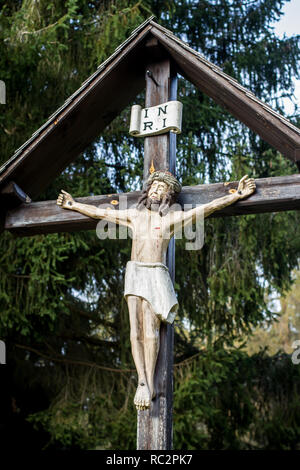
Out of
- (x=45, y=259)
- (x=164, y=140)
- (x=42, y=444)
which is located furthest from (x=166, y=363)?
(x=42, y=444)

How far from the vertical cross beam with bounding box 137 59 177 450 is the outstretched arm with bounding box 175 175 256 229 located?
0.19 metres

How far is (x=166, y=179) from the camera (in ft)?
12.5

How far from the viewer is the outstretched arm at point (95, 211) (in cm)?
389

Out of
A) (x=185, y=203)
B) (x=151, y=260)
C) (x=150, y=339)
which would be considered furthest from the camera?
(x=185, y=203)

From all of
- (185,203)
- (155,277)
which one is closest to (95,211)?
(185,203)

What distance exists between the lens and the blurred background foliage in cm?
679

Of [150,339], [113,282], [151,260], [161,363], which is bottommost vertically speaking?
[161,363]

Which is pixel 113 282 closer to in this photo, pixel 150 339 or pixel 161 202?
pixel 161 202

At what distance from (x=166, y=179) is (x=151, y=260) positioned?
51 centimetres

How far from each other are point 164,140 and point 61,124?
67 centimetres

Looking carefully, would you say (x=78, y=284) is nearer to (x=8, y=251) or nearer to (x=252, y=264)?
(x=8, y=251)

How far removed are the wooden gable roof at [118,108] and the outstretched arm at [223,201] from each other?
29 centimetres

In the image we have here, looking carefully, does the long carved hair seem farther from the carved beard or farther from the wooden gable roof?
the wooden gable roof

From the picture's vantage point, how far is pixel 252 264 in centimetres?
738
